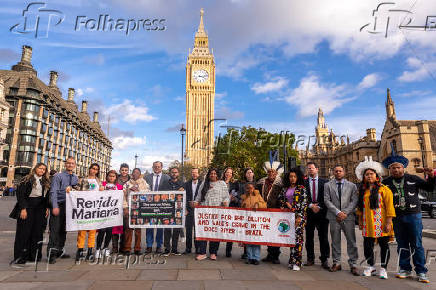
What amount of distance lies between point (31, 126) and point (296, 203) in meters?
63.8

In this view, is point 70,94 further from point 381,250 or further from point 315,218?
point 381,250

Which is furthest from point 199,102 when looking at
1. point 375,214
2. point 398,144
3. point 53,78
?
point 375,214

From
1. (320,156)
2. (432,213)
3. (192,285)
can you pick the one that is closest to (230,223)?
(192,285)

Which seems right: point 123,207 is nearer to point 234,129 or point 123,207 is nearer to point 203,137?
point 234,129

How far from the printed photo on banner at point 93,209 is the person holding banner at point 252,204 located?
311 cm

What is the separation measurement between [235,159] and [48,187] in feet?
96.4

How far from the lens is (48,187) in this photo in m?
6.39

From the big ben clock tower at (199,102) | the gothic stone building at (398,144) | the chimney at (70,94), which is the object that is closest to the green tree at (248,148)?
the gothic stone building at (398,144)

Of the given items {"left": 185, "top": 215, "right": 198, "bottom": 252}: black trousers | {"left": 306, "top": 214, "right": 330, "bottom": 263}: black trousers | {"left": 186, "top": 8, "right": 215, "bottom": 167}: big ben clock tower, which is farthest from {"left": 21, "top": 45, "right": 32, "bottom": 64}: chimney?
{"left": 306, "top": 214, "right": 330, "bottom": 263}: black trousers

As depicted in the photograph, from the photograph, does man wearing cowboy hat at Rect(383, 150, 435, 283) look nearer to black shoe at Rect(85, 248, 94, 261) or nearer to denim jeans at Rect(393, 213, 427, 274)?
denim jeans at Rect(393, 213, 427, 274)

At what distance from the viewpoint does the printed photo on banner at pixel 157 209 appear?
684 centimetres

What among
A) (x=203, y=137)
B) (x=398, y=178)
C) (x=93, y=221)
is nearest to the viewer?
(x=398, y=178)

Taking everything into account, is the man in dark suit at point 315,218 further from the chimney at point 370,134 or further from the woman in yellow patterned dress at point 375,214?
the chimney at point 370,134

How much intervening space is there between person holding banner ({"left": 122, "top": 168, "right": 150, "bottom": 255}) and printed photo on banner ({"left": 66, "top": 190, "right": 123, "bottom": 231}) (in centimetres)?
17
